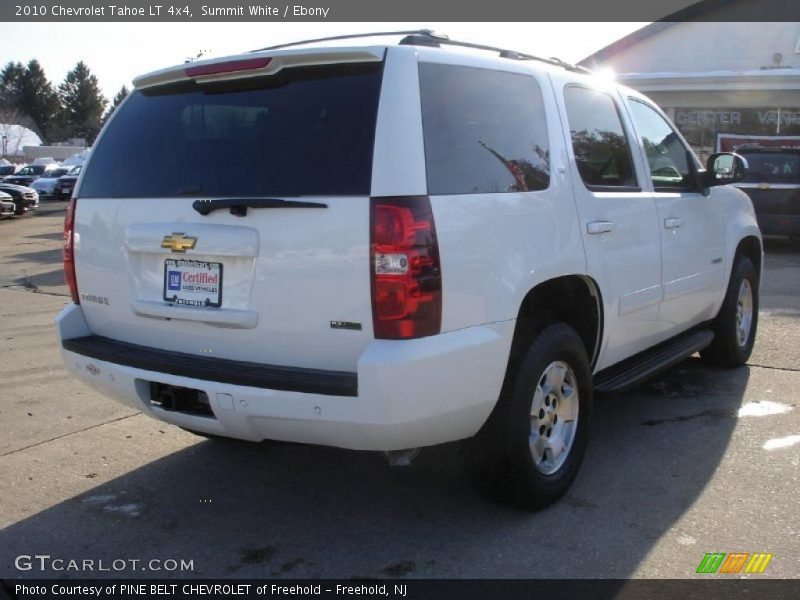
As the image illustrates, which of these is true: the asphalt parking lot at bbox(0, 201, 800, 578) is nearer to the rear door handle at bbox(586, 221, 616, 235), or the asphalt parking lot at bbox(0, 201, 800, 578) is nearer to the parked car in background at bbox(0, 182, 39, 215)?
the rear door handle at bbox(586, 221, 616, 235)

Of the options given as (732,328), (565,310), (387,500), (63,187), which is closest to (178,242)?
(387,500)

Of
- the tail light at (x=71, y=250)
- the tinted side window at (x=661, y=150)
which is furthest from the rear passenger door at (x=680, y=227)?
the tail light at (x=71, y=250)

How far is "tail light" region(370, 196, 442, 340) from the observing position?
3.10 metres

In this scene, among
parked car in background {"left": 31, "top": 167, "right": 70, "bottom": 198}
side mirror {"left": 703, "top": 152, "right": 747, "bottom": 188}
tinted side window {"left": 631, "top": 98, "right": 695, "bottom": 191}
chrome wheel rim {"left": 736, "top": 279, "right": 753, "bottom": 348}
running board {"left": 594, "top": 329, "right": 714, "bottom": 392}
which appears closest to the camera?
running board {"left": 594, "top": 329, "right": 714, "bottom": 392}

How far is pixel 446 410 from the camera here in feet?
10.6

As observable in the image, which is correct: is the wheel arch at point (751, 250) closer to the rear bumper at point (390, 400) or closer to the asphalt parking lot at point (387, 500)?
the asphalt parking lot at point (387, 500)

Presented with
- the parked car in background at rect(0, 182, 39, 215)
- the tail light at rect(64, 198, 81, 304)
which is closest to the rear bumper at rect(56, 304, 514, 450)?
the tail light at rect(64, 198, 81, 304)

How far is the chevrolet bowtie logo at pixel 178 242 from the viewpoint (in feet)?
11.5

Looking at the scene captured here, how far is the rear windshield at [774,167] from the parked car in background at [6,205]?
72.4ft

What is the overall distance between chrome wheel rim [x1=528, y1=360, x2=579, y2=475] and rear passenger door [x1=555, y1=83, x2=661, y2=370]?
1.40 ft

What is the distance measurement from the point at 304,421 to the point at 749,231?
435cm

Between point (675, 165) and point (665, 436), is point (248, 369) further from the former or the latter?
point (675, 165)

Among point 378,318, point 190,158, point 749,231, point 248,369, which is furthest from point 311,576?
point 749,231
